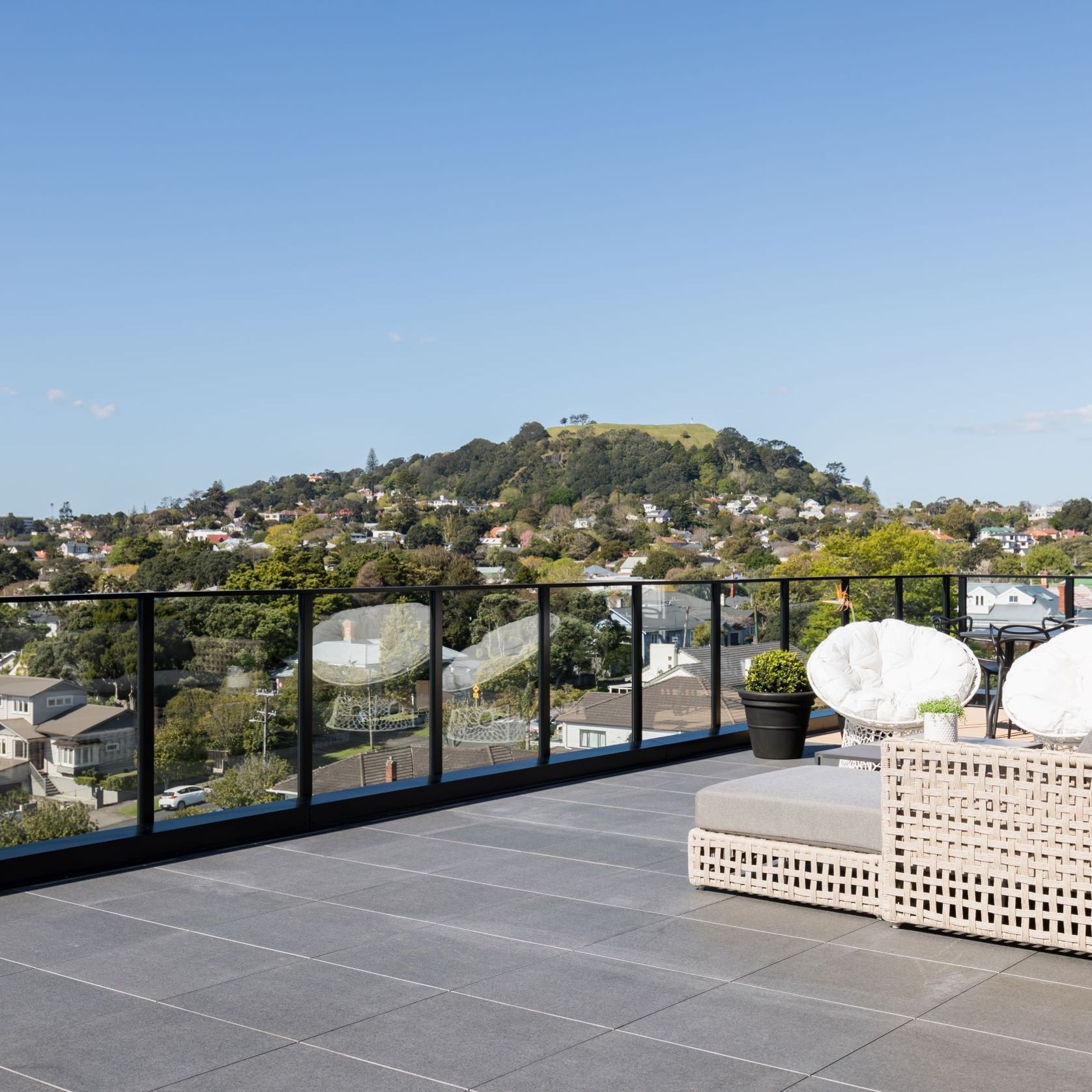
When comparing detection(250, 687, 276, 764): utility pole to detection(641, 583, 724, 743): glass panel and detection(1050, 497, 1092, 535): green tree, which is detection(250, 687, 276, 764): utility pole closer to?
detection(641, 583, 724, 743): glass panel

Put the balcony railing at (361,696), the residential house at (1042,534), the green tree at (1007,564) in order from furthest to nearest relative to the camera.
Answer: the residential house at (1042,534) < the green tree at (1007,564) < the balcony railing at (361,696)

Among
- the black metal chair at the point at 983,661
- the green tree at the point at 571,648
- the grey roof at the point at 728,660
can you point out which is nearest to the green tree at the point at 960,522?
the black metal chair at the point at 983,661

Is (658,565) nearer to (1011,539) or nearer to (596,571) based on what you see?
(596,571)

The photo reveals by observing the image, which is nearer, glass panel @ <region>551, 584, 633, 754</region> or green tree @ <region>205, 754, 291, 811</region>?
green tree @ <region>205, 754, 291, 811</region>

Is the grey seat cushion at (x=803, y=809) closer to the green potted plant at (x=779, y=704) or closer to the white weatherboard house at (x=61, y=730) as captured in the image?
the white weatherboard house at (x=61, y=730)

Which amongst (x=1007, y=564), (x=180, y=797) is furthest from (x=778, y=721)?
(x=1007, y=564)

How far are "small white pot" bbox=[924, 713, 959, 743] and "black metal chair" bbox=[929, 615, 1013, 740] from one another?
272 centimetres

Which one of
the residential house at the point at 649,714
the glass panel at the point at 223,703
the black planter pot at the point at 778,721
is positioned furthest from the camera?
the black planter pot at the point at 778,721

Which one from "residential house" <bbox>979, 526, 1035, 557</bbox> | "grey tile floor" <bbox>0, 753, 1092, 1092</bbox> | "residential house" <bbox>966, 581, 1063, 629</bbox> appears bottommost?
"grey tile floor" <bbox>0, 753, 1092, 1092</bbox>

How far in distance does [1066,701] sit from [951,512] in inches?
3135

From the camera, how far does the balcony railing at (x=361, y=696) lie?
15.8ft

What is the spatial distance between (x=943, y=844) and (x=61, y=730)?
10.6 ft

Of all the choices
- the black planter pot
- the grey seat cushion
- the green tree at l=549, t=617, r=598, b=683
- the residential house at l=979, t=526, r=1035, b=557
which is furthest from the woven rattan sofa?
the residential house at l=979, t=526, r=1035, b=557

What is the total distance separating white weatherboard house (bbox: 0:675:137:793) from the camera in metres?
4.50
